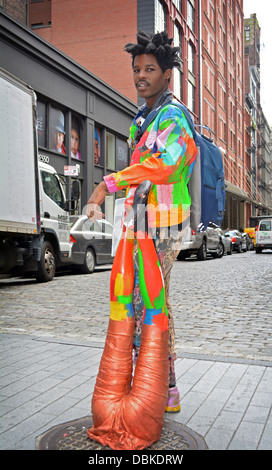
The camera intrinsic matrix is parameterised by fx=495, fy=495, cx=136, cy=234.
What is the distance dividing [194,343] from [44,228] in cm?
637

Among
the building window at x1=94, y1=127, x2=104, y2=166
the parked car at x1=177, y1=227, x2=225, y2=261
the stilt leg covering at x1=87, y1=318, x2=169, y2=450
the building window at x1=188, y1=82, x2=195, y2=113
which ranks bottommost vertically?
the stilt leg covering at x1=87, y1=318, x2=169, y2=450

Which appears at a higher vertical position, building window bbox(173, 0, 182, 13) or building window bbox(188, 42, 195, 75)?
building window bbox(173, 0, 182, 13)

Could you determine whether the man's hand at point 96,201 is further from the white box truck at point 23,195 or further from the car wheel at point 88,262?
the car wheel at point 88,262

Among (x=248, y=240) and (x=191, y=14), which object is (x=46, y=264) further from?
(x=191, y=14)

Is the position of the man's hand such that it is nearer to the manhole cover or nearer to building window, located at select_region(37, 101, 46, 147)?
the manhole cover

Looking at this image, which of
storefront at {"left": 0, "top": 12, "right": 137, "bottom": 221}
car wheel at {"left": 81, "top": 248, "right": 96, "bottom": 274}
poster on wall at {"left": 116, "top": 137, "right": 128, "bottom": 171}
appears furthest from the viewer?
poster on wall at {"left": 116, "top": 137, "right": 128, "bottom": 171}

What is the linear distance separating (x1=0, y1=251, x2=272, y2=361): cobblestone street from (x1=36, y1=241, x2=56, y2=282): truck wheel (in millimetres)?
231

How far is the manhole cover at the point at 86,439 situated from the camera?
2.52m

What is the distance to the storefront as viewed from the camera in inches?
642

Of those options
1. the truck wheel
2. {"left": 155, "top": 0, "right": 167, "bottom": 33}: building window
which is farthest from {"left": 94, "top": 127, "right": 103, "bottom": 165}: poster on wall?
the truck wheel

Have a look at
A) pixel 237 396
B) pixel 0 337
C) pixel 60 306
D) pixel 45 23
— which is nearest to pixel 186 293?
pixel 60 306

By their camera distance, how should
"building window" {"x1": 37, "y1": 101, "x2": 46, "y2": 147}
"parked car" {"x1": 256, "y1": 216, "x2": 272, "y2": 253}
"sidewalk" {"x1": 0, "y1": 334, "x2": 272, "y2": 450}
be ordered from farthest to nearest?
"parked car" {"x1": 256, "y1": 216, "x2": 272, "y2": 253} → "building window" {"x1": 37, "y1": 101, "x2": 46, "y2": 147} → "sidewalk" {"x1": 0, "y1": 334, "x2": 272, "y2": 450}

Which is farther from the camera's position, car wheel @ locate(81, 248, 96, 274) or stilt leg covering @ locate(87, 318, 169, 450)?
car wheel @ locate(81, 248, 96, 274)

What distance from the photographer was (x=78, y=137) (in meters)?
20.8
